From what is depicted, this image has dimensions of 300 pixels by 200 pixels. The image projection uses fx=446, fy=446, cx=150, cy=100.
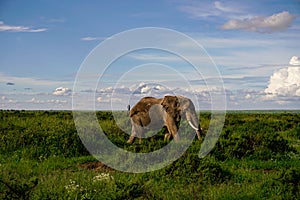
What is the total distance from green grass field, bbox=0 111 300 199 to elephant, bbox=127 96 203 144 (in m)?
0.47

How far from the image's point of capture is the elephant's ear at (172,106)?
46.8 ft

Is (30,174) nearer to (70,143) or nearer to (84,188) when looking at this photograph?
(84,188)

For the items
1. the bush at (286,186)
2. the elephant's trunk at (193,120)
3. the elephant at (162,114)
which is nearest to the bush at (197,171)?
the bush at (286,186)

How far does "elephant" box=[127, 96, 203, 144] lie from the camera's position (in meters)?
14.3

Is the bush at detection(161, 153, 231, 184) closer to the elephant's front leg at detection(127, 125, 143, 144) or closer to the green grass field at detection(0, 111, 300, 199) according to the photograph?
the green grass field at detection(0, 111, 300, 199)

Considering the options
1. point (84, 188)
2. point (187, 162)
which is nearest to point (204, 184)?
point (187, 162)

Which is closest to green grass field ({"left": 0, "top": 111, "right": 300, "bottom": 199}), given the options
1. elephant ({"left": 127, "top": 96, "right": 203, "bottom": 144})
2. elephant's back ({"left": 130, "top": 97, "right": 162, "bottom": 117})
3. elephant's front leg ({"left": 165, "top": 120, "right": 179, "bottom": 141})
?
elephant ({"left": 127, "top": 96, "right": 203, "bottom": 144})

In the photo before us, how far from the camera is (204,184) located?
8422 millimetres

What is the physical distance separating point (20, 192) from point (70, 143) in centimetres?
585

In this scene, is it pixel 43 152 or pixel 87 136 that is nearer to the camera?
pixel 43 152

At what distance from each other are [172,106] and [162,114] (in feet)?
1.36

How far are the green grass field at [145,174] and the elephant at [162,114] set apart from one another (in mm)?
471

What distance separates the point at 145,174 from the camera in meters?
9.13

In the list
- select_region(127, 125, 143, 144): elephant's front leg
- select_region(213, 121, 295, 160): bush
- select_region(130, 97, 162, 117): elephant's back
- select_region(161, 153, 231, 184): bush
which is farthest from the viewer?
select_region(130, 97, 162, 117): elephant's back
